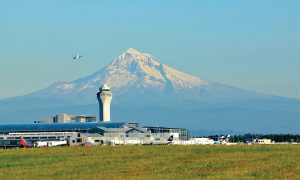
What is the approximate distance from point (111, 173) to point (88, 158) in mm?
20929

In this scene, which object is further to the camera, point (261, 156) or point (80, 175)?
point (261, 156)

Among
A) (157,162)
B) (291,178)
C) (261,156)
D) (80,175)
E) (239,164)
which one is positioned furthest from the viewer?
(261,156)

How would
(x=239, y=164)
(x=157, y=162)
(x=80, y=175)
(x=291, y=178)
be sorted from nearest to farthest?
(x=291, y=178) < (x=80, y=175) < (x=239, y=164) < (x=157, y=162)

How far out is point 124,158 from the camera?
82625 millimetres

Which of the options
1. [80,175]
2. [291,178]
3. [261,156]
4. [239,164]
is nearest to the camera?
[291,178]

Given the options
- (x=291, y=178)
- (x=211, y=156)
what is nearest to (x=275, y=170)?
(x=291, y=178)

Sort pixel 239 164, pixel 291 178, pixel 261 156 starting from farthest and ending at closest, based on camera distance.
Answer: pixel 261 156 < pixel 239 164 < pixel 291 178

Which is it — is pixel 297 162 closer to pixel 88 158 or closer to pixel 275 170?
pixel 275 170

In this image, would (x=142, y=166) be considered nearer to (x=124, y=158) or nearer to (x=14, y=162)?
(x=124, y=158)

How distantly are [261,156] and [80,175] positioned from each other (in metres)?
25.0

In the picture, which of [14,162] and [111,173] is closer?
[111,173]

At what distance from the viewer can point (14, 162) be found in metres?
83.4

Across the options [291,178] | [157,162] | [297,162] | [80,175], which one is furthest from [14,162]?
[291,178]

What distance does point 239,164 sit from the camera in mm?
69938
